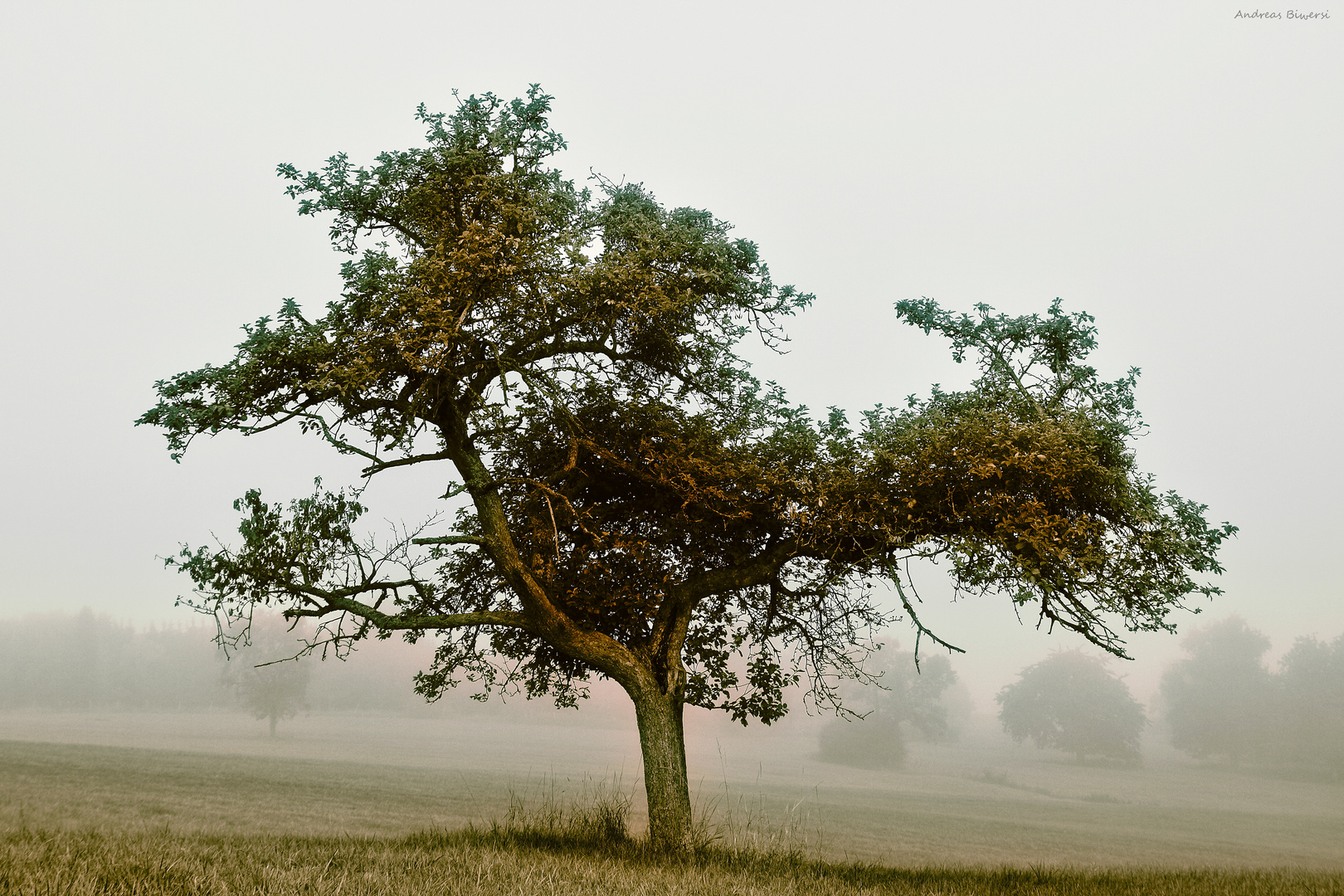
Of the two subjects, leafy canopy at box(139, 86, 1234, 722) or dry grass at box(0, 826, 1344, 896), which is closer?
dry grass at box(0, 826, 1344, 896)

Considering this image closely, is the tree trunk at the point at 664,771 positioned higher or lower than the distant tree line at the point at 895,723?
higher

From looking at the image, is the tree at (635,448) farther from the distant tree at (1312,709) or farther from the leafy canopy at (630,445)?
the distant tree at (1312,709)

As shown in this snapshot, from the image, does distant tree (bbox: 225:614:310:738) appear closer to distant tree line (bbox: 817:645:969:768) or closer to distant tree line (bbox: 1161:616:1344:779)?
distant tree line (bbox: 817:645:969:768)

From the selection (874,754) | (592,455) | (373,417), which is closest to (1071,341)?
(592,455)

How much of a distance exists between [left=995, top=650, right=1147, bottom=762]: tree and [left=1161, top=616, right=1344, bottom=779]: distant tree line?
8622 millimetres

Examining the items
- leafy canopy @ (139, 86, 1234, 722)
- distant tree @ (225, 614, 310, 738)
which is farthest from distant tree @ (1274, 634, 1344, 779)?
distant tree @ (225, 614, 310, 738)

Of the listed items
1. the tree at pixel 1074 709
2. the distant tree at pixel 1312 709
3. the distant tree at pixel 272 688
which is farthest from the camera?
the tree at pixel 1074 709

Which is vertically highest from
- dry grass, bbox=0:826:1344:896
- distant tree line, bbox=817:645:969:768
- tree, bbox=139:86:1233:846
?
tree, bbox=139:86:1233:846

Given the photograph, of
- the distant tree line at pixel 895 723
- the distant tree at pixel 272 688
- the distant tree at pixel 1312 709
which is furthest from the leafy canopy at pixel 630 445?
the distant tree at pixel 1312 709

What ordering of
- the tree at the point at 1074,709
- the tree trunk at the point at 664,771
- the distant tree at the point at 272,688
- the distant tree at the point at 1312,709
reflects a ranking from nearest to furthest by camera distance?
the tree trunk at the point at 664,771
the distant tree at the point at 272,688
the distant tree at the point at 1312,709
the tree at the point at 1074,709

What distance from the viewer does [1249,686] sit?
3219 inches

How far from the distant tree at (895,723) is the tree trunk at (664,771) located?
230 ft

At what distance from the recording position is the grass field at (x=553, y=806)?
357 inches

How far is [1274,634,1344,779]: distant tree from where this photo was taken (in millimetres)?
70688
